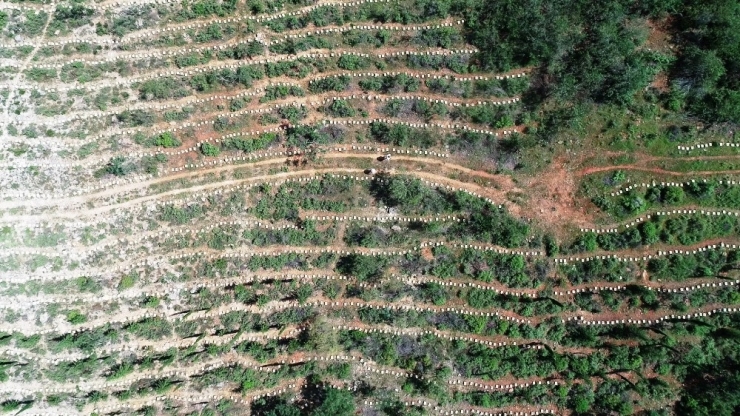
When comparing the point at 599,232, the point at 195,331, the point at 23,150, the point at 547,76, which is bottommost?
the point at 195,331

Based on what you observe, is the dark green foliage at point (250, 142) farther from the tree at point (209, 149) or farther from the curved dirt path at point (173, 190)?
the curved dirt path at point (173, 190)

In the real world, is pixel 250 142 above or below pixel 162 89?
below

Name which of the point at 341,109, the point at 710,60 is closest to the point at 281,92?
the point at 341,109

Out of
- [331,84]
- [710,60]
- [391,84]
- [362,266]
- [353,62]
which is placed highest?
[353,62]

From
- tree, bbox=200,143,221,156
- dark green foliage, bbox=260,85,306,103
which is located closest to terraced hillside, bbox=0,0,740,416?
tree, bbox=200,143,221,156

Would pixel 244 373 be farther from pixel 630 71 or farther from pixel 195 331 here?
pixel 630 71

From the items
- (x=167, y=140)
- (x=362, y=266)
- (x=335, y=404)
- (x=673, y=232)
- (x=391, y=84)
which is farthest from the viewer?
(x=167, y=140)

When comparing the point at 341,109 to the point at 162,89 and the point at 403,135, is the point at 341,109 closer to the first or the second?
the point at 403,135

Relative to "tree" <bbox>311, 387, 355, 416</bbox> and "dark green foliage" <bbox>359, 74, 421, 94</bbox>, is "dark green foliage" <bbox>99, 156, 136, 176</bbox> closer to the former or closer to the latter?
"dark green foliage" <bbox>359, 74, 421, 94</bbox>

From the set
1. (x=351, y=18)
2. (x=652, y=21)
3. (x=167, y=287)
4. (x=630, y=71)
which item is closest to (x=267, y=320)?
(x=167, y=287)
